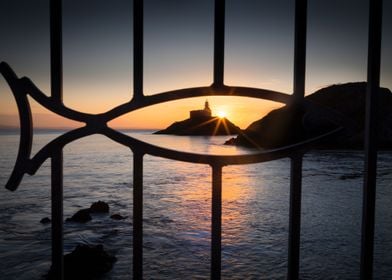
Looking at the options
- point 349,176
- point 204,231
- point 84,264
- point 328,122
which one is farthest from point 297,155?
point 349,176

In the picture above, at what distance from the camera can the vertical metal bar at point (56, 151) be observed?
4.72 feet

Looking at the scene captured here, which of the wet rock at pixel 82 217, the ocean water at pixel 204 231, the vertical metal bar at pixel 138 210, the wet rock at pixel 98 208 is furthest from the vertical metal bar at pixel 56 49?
the wet rock at pixel 98 208

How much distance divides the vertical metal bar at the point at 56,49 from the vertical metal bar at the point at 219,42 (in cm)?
76

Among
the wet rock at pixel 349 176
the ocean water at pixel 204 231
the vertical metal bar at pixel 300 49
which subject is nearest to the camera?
the vertical metal bar at pixel 300 49

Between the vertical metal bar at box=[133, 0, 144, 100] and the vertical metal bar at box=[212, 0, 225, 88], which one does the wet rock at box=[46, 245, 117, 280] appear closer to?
the vertical metal bar at box=[133, 0, 144, 100]

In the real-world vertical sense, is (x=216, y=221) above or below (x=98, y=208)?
above

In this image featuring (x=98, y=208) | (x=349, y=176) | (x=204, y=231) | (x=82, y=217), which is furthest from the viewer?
(x=349, y=176)

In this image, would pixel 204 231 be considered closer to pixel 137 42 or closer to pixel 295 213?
pixel 295 213

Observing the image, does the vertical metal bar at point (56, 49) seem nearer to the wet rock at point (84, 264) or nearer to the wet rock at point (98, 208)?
the wet rock at point (84, 264)

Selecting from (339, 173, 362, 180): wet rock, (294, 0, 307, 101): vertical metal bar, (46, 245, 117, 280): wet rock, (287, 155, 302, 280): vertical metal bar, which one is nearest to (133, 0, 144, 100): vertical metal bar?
(294, 0, 307, 101): vertical metal bar

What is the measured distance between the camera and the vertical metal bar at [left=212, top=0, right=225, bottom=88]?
54.0 inches

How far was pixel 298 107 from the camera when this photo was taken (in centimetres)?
142

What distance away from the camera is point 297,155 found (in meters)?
1.42

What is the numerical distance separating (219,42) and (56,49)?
795 millimetres
